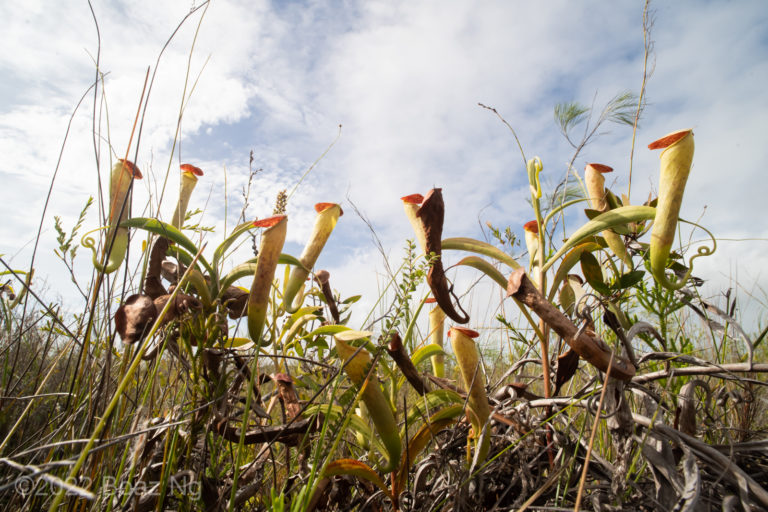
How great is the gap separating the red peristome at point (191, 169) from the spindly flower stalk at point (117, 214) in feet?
0.63

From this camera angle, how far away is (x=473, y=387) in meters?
1.11

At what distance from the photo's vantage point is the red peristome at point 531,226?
1.55 metres

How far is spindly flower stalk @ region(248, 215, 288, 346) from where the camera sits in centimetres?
114

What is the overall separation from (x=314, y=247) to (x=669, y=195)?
1003 millimetres

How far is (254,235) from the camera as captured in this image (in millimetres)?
1435

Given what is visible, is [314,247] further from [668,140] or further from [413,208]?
[668,140]

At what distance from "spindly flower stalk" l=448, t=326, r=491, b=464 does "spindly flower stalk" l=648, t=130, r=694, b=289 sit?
0.52 meters

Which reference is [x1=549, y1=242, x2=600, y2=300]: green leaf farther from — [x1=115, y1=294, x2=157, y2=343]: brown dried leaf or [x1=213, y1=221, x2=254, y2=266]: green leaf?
[x1=115, y1=294, x2=157, y2=343]: brown dried leaf

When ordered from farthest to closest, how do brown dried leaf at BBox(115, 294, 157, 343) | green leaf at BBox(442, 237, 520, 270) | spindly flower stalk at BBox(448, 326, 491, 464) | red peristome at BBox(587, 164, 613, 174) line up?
red peristome at BBox(587, 164, 613, 174) < green leaf at BBox(442, 237, 520, 270) < spindly flower stalk at BBox(448, 326, 491, 464) < brown dried leaf at BBox(115, 294, 157, 343)

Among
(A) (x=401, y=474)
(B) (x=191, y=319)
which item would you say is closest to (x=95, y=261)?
(B) (x=191, y=319)

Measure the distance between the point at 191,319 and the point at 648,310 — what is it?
134 cm

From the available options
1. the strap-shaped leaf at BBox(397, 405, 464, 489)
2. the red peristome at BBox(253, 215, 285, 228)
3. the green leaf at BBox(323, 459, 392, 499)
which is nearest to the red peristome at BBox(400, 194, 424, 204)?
the red peristome at BBox(253, 215, 285, 228)

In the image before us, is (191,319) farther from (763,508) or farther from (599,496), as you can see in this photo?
(763,508)

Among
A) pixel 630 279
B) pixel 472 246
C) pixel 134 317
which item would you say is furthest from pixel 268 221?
pixel 630 279
